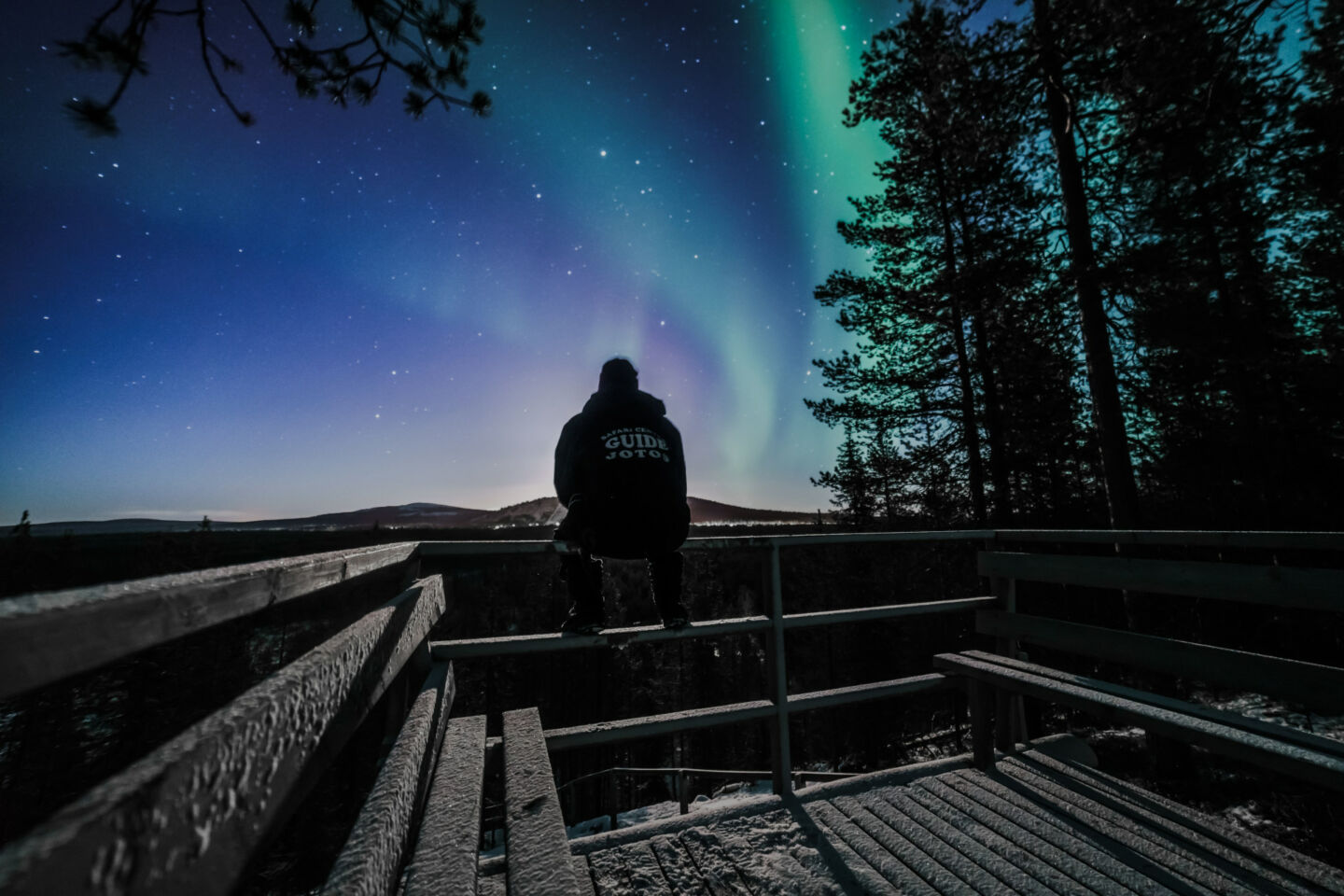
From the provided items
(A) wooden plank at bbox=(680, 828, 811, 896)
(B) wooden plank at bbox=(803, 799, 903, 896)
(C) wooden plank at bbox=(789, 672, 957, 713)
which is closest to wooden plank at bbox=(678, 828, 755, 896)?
(A) wooden plank at bbox=(680, 828, 811, 896)

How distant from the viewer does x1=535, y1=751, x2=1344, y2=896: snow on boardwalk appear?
2115 millimetres

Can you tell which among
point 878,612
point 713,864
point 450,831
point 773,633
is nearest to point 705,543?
point 773,633

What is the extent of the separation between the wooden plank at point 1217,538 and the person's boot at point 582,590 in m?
2.70

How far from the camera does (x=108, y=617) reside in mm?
478

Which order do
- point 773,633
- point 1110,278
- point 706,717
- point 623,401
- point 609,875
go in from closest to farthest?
point 609,875, point 706,717, point 773,633, point 623,401, point 1110,278

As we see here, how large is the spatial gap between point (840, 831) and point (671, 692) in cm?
3111

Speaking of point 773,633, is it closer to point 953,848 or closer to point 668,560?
point 668,560

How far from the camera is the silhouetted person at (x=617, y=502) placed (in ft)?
9.43

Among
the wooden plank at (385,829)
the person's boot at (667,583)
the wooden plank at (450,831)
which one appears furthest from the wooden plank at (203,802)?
the person's boot at (667,583)

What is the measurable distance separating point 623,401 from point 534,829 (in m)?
2.38

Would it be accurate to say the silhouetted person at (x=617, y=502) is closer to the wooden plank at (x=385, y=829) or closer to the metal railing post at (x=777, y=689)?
the metal railing post at (x=777, y=689)

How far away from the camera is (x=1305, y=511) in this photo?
1212 centimetres

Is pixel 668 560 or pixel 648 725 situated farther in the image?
pixel 668 560

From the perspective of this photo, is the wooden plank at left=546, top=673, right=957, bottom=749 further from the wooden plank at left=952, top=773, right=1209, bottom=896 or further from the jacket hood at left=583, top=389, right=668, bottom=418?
the jacket hood at left=583, top=389, right=668, bottom=418
